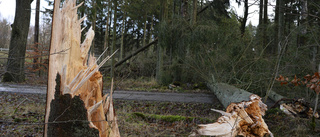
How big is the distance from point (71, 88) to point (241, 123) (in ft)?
7.91

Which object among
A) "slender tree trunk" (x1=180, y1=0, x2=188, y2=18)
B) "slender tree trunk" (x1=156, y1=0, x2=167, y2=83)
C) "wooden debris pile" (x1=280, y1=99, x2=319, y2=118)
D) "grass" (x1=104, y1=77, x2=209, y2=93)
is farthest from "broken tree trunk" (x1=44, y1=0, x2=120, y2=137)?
"slender tree trunk" (x1=180, y1=0, x2=188, y2=18)

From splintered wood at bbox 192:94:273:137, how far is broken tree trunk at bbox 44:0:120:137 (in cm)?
134

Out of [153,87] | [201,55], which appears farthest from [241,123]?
A: [153,87]

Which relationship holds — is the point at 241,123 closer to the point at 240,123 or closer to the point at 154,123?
the point at 240,123

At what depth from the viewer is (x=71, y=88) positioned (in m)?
2.63

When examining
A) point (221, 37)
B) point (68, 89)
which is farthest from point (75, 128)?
point (221, 37)

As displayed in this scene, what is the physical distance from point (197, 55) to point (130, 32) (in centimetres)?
1931

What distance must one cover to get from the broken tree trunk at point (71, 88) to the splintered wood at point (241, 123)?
134cm

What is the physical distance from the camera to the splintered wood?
115 inches

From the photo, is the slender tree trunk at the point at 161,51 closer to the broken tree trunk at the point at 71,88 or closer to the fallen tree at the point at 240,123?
the fallen tree at the point at 240,123

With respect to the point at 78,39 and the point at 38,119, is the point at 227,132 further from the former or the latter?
the point at 38,119

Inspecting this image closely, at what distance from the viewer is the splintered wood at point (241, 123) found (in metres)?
2.91

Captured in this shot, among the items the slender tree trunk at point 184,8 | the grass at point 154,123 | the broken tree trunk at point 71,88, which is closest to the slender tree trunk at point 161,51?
the slender tree trunk at point 184,8

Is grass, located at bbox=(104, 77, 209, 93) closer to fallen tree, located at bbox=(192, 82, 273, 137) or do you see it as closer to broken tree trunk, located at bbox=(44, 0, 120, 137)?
fallen tree, located at bbox=(192, 82, 273, 137)
